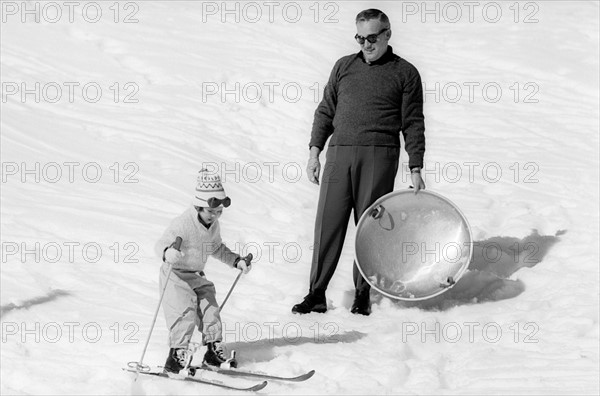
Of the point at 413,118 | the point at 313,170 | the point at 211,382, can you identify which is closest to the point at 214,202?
the point at 211,382

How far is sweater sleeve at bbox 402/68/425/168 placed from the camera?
7234mm

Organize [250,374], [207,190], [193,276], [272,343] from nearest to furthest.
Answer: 1. [250,374]
2. [207,190]
3. [193,276]
4. [272,343]

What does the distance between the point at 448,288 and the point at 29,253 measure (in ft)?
9.10

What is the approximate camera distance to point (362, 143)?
7223 millimetres

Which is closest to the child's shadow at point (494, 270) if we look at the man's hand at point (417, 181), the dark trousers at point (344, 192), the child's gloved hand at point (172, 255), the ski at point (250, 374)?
the dark trousers at point (344, 192)

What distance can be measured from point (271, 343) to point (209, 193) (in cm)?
104

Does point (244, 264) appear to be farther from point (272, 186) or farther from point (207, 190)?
point (272, 186)

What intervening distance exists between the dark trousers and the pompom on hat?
1433 mm

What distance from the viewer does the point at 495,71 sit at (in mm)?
15992

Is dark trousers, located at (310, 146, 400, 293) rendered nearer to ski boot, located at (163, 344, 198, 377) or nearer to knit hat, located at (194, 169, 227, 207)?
knit hat, located at (194, 169, 227, 207)

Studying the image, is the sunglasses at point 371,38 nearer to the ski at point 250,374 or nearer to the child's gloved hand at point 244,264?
the child's gloved hand at point 244,264

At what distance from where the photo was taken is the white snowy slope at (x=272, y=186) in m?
6.28

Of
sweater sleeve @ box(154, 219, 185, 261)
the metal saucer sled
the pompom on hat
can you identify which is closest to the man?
the metal saucer sled

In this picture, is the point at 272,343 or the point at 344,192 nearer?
the point at 272,343
